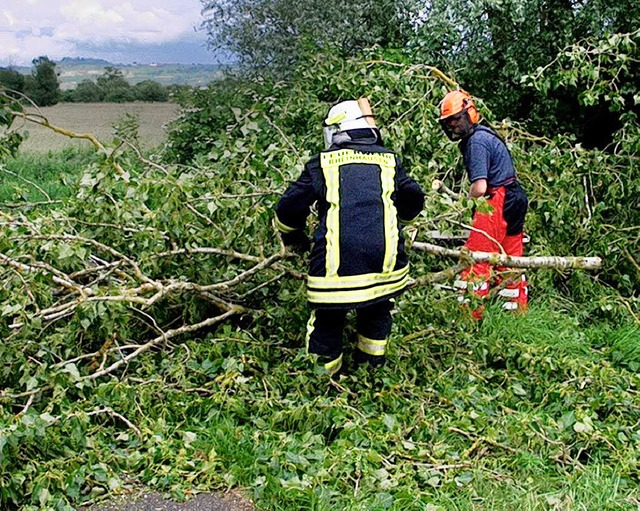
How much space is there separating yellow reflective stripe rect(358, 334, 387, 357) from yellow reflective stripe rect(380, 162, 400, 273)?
16.9 inches

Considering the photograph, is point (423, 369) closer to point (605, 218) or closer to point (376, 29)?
point (605, 218)

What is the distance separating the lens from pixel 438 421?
335 cm

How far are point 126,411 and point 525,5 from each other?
5.22 meters

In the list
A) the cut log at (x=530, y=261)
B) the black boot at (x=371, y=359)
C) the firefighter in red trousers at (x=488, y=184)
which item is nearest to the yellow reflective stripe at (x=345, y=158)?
the cut log at (x=530, y=261)

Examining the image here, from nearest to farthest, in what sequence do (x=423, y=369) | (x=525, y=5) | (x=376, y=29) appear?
(x=423, y=369)
(x=525, y=5)
(x=376, y=29)

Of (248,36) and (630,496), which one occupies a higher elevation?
(248,36)

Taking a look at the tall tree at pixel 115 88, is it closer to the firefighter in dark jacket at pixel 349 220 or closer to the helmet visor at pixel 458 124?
the helmet visor at pixel 458 124

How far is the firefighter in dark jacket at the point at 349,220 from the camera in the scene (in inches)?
138

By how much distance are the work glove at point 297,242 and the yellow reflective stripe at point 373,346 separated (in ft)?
1.83

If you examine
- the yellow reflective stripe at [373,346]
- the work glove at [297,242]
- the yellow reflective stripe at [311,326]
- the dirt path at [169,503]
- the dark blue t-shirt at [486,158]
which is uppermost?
the dark blue t-shirt at [486,158]

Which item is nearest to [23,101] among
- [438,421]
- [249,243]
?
[249,243]

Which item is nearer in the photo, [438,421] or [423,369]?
[438,421]

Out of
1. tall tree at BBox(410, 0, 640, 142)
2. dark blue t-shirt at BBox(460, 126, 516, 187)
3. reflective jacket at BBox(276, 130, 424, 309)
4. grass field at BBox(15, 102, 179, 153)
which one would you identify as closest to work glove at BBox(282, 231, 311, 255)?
reflective jacket at BBox(276, 130, 424, 309)

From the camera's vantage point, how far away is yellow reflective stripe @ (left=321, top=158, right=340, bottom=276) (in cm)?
350
